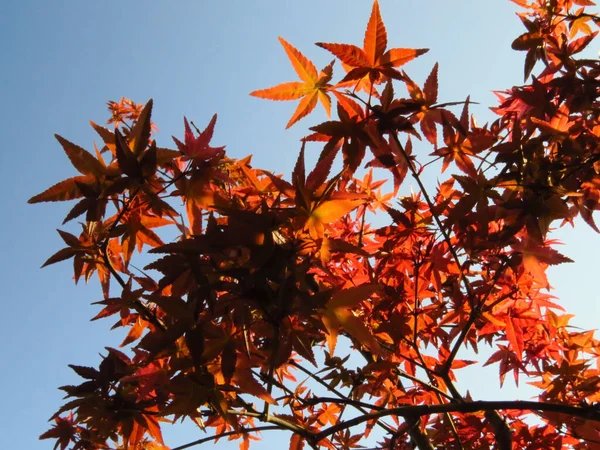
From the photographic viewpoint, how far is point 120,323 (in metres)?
1.81

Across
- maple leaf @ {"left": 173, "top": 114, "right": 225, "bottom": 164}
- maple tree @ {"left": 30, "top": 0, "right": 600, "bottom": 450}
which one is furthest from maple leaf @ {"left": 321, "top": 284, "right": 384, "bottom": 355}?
maple leaf @ {"left": 173, "top": 114, "right": 225, "bottom": 164}

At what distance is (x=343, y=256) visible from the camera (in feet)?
6.17

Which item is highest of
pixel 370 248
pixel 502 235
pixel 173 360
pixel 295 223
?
pixel 370 248

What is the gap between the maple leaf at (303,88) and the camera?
140 centimetres

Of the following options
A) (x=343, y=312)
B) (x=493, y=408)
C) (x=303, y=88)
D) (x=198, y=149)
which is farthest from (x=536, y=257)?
(x=198, y=149)

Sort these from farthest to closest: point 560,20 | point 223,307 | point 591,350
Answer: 1. point 591,350
2. point 560,20
3. point 223,307

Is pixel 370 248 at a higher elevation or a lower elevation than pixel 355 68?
lower

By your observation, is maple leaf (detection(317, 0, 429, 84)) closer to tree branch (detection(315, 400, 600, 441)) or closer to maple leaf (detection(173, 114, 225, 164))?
maple leaf (detection(173, 114, 225, 164))

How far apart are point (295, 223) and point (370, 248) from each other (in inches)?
27.1

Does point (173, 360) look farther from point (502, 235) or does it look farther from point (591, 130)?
point (591, 130)

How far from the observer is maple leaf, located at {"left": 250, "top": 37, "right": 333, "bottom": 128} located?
1.40m

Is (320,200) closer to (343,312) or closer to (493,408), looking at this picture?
(343,312)

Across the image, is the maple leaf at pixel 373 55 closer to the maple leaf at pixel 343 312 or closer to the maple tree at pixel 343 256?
the maple tree at pixel 343 256

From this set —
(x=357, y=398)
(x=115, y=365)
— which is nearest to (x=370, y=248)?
(x=357, y=398)
